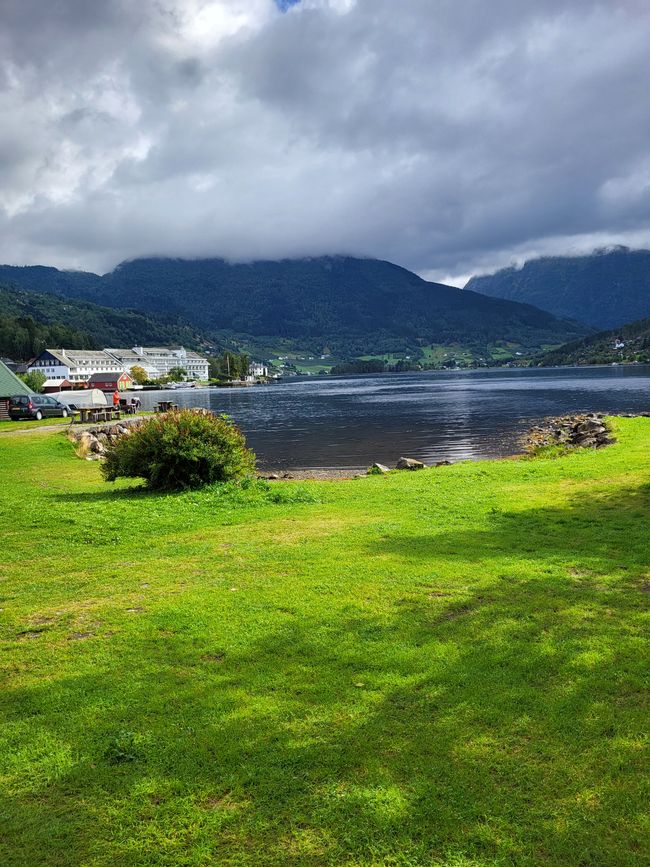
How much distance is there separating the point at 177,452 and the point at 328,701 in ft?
40.7

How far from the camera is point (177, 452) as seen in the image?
1672 centimetres

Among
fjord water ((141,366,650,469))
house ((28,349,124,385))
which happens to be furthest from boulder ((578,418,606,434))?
house ((28,349,124,385))

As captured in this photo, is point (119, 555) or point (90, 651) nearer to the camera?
point (90, 651)

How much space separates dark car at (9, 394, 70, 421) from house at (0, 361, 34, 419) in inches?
15.0

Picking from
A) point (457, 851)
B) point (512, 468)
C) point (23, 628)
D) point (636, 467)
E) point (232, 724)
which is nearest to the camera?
point (457, 851)

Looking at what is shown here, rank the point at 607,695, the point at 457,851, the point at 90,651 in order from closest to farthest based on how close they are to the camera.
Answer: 1. the point at 457,851
2. the point at 607,695
3. the point at 90,651

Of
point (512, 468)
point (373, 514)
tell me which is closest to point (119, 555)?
point (373, 514)

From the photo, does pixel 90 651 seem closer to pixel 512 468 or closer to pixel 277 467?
pixel 512 468

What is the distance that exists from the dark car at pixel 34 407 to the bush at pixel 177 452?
1466 inches

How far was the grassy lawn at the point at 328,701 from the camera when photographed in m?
3.89

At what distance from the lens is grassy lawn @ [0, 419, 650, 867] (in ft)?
12.8

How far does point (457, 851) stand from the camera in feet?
12.3

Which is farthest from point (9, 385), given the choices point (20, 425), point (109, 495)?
point (109, 495)

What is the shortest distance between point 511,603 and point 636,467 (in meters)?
13.7
